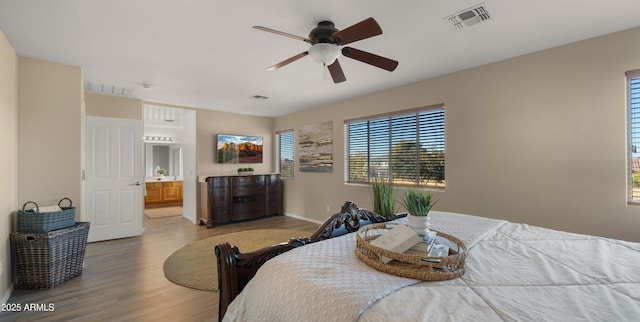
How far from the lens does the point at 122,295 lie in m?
2.41

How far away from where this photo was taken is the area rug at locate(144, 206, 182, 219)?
6155mm

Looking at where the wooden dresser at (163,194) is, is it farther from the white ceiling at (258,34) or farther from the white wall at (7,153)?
the white wall at (7,153)

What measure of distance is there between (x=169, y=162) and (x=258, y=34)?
7.16 meters

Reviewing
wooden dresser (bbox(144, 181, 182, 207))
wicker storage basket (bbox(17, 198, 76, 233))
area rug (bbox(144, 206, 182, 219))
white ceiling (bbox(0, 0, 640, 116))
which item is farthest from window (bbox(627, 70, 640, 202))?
wooden dresser (bbox(144, 181, 182, 207))

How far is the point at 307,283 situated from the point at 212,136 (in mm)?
5290

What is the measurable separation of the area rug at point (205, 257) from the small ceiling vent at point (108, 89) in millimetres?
2579

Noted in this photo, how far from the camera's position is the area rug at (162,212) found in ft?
20.2

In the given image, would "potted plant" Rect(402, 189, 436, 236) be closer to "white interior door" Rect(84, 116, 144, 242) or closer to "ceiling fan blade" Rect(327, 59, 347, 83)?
"ceiling fan blade" Rect(327, 59, 347, 83)

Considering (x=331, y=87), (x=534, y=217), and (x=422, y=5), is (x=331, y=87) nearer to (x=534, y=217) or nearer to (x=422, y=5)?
(x=422, y=5)

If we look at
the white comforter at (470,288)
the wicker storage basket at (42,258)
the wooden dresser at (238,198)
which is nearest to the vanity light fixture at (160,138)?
the wooden dresser at (238,198)

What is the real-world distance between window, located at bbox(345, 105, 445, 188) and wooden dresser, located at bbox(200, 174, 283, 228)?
81.3 inches

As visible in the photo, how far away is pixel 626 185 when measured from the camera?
2307 millimetres

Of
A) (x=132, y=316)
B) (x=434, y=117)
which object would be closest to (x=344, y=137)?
(x=434, y=117)

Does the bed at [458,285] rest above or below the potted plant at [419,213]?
below
